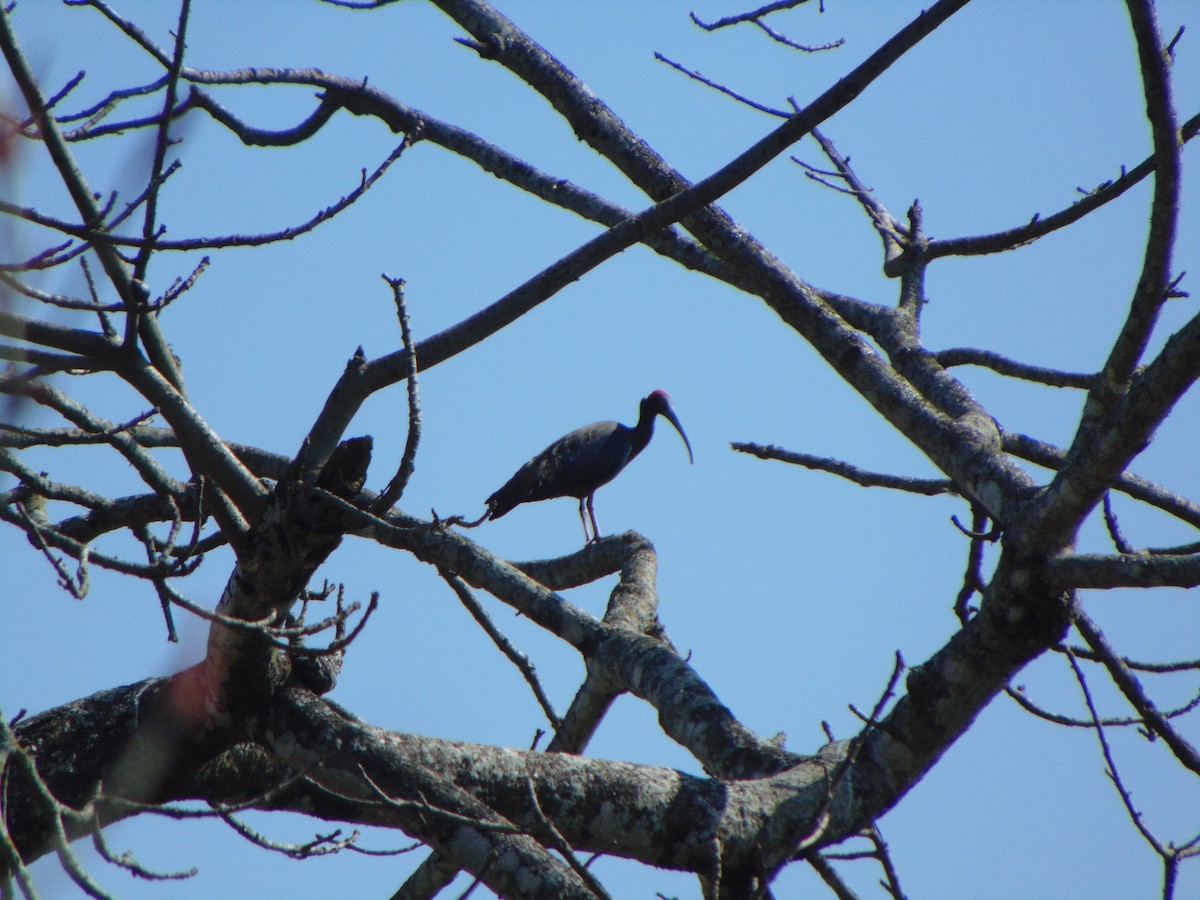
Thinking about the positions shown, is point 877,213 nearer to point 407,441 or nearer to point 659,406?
point 407,441

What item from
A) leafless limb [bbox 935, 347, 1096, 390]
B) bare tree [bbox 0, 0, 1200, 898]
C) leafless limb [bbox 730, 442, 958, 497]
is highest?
leafless limb [bbox 935, 347, 1096, 390]

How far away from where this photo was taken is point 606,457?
11180 mm

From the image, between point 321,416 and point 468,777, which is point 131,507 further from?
point 468,777

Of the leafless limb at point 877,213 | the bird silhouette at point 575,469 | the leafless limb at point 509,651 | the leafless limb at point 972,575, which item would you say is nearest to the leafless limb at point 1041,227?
the leafless limb at point 877,213

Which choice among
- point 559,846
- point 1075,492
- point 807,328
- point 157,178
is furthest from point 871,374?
point 157,178

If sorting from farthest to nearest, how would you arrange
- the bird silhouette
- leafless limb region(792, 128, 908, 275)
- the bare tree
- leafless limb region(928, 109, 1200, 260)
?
the bird silhouette
leafless limb region(792, 128, 908, 275)
leafless limb region(928, 109, 1200, 260)
the bare tree

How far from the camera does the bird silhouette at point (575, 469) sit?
10766 millimetres

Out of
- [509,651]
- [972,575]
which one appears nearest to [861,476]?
[972,575]

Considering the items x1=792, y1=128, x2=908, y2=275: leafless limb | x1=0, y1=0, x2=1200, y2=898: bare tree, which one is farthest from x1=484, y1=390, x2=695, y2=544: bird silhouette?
x1=0, y1=0, x2=1200, y2=898: bare tree

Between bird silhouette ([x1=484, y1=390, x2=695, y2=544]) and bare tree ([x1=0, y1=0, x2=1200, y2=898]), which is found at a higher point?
bird silhouette ([x1=484, y1=390, x2=695, y2=544])

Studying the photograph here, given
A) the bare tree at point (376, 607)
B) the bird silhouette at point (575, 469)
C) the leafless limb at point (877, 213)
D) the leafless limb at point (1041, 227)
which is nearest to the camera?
the bare tree at point (376, 607)

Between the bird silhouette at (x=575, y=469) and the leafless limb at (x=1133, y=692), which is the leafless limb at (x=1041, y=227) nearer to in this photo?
the leafless limb at (x=1133, y=692)

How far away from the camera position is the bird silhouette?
35.3 ft

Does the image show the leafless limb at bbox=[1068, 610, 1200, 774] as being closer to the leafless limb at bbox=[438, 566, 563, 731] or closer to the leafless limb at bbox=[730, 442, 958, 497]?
the leafless limb at bbox=[730, 442, 958, 497]
